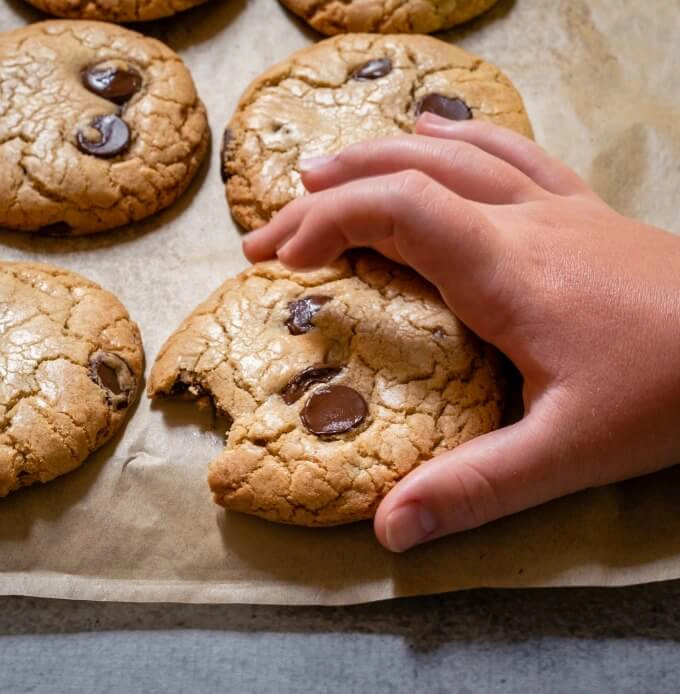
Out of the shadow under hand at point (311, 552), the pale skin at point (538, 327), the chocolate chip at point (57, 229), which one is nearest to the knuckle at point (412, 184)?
the pale skin at point (538, 327)

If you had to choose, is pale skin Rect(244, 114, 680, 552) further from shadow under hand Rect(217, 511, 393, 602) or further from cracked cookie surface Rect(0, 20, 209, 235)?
cracked cookie surface Rect(0, 20, 209, 235)

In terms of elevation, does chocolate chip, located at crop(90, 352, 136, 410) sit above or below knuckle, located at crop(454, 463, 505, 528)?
below

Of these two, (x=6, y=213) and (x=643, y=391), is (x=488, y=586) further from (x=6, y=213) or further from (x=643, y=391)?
(x=6, y=213)

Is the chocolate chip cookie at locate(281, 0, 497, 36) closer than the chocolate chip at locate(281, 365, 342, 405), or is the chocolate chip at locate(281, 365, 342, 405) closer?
the chocolate chip at locate(281, 365, 342, 405)

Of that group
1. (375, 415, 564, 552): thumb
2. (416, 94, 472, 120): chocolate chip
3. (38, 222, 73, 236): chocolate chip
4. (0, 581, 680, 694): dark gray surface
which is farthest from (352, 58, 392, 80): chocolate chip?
(0, 581, 680, 694): dark gray surface

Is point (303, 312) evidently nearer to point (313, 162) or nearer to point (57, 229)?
point (313, 162)
